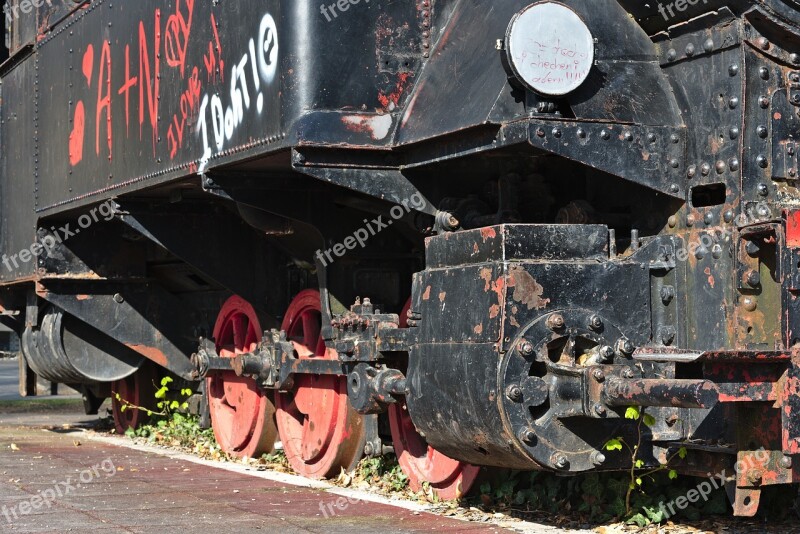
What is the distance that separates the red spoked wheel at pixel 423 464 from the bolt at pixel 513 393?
1.69m

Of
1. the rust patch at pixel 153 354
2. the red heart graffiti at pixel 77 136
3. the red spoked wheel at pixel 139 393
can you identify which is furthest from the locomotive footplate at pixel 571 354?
the red spoked wheel at pixel 139 393

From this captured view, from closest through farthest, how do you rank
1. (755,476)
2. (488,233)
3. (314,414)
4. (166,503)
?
(755,476) < (488,233) < (166,503) < (314,414)

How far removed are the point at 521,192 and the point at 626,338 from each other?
3.48 feet

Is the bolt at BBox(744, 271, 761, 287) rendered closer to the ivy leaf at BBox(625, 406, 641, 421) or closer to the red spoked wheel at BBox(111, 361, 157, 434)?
the ivy leaf at BBox(625, 406, 641, 421)

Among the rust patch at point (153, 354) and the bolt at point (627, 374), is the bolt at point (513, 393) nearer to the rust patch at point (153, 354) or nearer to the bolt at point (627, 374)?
the bolt at point (627, 374)

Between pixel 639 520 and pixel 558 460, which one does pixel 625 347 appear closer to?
pixel 558 460

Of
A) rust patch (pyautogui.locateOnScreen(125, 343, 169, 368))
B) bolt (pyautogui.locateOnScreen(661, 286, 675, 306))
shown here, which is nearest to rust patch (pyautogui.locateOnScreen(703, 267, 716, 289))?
bolt (pyautogui.locateOnScreen(661, 286, 675, 306))

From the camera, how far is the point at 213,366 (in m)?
10.3

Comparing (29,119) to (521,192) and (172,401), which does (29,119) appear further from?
(521,192)

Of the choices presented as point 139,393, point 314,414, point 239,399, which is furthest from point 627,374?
point 139,393

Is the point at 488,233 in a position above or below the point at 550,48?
below

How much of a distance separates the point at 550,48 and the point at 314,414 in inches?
160

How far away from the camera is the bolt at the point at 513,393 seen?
534 cm

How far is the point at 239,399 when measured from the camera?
10.3 meters
